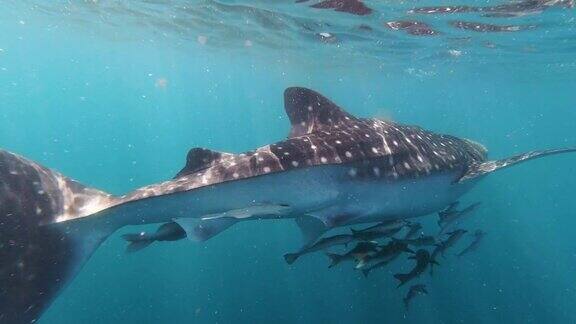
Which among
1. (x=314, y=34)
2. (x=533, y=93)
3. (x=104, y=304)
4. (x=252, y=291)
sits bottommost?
(x=104, y=304)

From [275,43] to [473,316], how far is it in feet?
70.4

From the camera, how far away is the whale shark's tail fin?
14.6ft

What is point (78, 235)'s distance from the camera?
503cm

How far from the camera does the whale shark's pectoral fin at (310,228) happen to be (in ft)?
22.5

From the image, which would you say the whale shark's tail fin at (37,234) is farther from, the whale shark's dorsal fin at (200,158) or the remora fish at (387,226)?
the remora fish at (387,226)

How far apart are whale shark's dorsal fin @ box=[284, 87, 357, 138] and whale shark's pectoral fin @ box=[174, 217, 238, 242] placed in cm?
227

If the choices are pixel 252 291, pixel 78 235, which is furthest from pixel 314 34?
pixel 78 235

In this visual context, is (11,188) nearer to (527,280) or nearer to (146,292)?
(146,292)

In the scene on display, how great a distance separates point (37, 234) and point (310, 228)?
12.9 ft

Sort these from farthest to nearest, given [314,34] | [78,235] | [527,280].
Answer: [314,34], [527,280], [78,235]

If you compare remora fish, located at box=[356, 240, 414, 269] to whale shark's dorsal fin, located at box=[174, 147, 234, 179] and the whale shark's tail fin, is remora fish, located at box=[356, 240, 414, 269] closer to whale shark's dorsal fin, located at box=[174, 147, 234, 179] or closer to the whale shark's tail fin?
whale shark's dorsal fin, located at box=[174, 147, 234, 179]

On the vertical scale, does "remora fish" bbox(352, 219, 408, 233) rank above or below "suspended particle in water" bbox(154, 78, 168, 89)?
above

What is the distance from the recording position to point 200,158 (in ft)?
19.2

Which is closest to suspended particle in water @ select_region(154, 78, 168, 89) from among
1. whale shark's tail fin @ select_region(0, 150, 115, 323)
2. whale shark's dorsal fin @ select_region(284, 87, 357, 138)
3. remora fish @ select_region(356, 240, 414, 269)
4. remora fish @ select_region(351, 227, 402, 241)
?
whale shark's dorsal fin @ select_region(284, 87, 357, 138)
